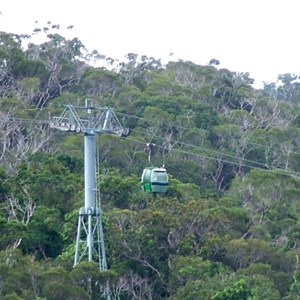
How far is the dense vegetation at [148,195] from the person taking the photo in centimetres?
3145

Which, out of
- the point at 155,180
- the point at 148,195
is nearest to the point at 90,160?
the point at 155,180

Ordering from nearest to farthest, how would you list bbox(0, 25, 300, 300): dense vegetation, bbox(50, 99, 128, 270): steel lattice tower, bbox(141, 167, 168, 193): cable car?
bbox(141, 167, 168, 193): cable car < bbox(50, 99, 128, 270): steel lattice tower < bbox(0, 25, 300, 300): dense vegetation

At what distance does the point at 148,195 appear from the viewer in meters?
38.3

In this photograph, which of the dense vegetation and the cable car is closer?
the cable car

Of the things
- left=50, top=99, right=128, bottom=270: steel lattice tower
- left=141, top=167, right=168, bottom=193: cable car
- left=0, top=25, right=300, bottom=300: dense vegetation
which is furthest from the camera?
left=0, top=25, right=300, bottom=300: dense vegetation

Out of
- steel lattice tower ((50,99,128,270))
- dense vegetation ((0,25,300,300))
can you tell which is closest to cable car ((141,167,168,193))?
steel lattice tower ((50,99,128,270))

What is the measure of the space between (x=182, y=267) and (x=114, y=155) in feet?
40.3

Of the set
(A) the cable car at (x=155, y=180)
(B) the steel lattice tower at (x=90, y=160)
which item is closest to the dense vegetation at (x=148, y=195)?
(B) the steel lattice tower at (x=90, y=160)

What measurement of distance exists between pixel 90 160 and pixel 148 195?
9720 mm

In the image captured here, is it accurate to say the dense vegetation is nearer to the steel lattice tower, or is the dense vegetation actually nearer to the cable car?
the steel lattice tower

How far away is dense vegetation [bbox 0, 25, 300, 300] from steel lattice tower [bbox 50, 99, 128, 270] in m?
0.72

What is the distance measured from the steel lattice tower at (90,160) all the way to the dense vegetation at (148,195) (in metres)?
0.72

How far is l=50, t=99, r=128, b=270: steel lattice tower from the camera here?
91.4ft

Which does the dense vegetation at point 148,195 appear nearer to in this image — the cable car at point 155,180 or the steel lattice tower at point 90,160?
the steel lattice tower at point 90,160
